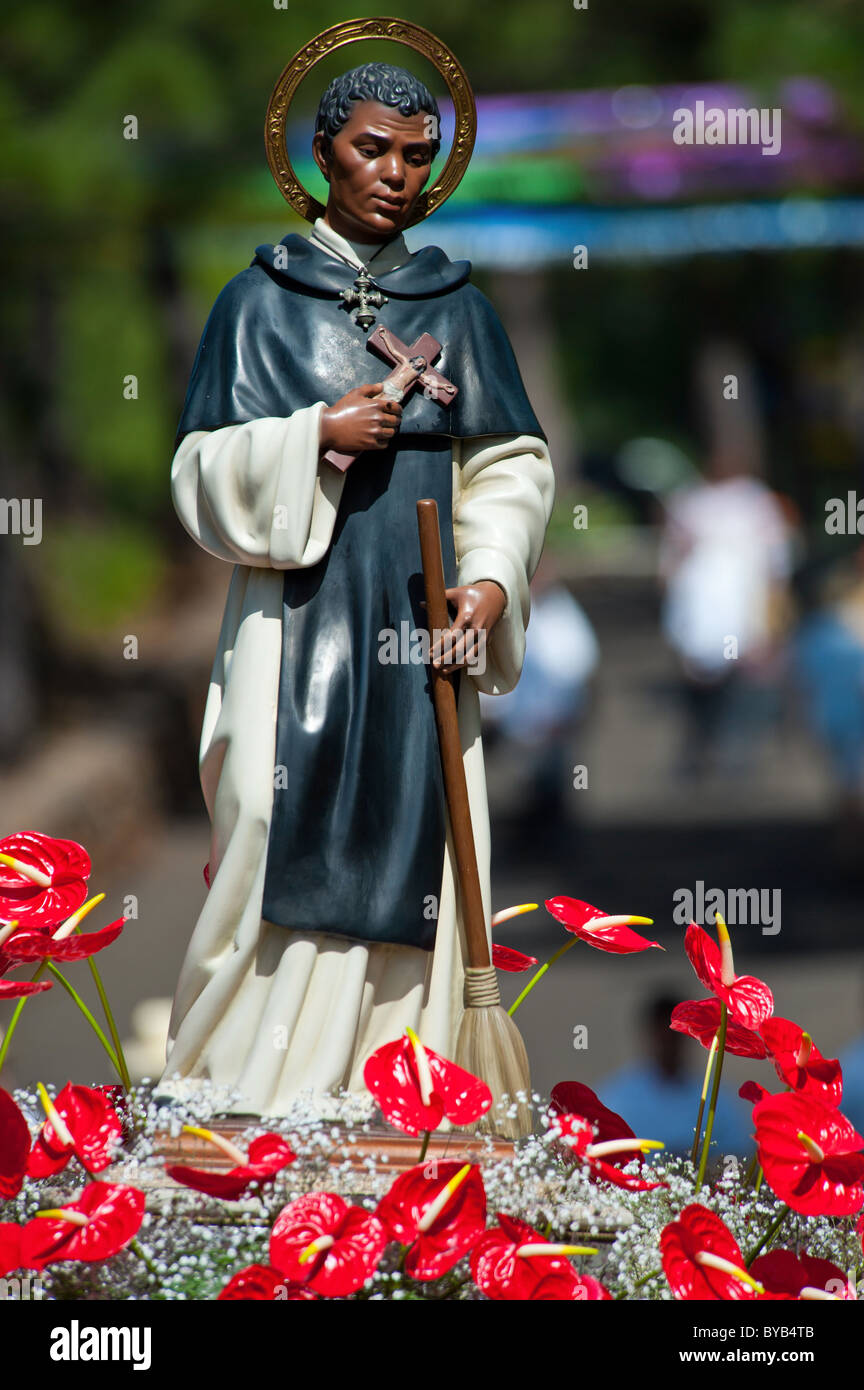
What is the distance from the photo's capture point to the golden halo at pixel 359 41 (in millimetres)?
3465

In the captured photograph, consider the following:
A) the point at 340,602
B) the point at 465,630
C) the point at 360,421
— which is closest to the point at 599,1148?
the point at 465,630

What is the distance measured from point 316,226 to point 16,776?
894 centimetres

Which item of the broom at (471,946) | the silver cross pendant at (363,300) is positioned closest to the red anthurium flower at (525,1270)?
the broom at (471,946)

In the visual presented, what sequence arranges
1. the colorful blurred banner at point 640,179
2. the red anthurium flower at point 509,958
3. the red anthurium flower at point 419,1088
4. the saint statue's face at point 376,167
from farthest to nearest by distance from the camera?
the colorful blurred banner at point 640,179 < the red anthurium flower at point 509,958 < the saint statue's face at point 376,167 < the red anthurium flower at point 419,1088

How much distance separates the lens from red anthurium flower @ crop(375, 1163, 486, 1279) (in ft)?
9.36

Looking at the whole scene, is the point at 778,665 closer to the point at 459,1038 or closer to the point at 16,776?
the point at 16,776

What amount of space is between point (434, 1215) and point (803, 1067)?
76 centimetres

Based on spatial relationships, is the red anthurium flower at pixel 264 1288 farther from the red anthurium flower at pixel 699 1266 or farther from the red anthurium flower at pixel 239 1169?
the red anthurium flower at pixel 699 1266

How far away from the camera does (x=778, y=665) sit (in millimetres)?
14039

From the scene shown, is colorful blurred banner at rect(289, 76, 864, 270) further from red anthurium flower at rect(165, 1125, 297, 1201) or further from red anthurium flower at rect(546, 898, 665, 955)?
red anthurium flower at rect(165, 1125, 297, 1201)

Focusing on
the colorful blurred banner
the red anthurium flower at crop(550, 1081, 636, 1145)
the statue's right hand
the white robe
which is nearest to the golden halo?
the white robe

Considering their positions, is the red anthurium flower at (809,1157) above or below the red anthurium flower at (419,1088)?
below

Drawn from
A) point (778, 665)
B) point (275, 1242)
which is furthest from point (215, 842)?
point (778, 665)

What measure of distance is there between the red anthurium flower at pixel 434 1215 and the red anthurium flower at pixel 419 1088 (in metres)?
0.08
